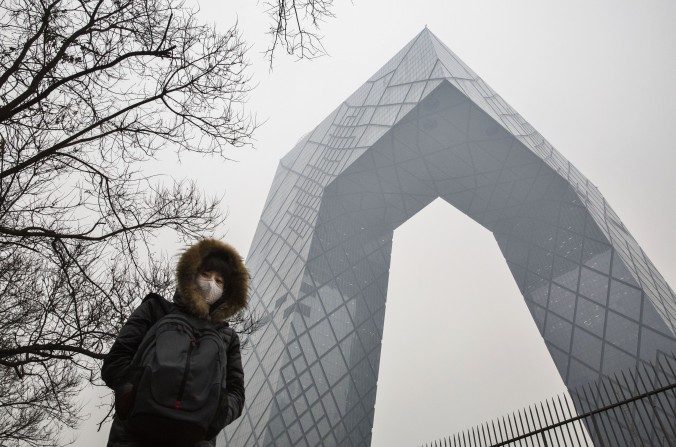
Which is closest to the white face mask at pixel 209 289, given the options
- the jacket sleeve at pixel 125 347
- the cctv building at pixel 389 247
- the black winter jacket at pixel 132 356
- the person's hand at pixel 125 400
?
the black winter jacket at pixel 132 356

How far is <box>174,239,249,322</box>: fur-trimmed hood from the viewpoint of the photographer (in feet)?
7.16

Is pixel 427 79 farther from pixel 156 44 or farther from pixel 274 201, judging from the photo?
pixel 156 44

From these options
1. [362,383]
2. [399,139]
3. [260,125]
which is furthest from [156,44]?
[362,383]

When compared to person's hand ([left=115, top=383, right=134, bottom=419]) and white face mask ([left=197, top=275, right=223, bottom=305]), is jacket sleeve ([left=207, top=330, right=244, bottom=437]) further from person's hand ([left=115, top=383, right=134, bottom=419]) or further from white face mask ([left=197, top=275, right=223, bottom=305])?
person's hand ([left=115, top=383, right=134, bottom=419])

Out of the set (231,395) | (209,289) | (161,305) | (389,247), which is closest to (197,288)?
(209,289)

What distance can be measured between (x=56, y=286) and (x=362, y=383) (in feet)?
77.9

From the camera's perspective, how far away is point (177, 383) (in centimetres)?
177

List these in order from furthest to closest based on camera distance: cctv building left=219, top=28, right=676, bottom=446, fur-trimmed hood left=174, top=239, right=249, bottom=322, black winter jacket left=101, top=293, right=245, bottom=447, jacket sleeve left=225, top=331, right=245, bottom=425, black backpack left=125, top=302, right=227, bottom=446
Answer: cctv building left=219, top=28, right=676, bottom=446 → fur-trimmed hood left=174, top=239, right=249, bottom=322 → jacket sleeve left=225, top=331, right=245, bottom=425 → black winter jacket left=101, top=293, right=245, bottom=447 → black backpack left=125, top=302, right=227, bottom=446

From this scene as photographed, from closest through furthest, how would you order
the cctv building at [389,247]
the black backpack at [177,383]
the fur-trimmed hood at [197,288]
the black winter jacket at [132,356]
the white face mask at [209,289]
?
1. the black backpack at [177,383]
2. the black winter jacket at [132,356]
3. the fur-trimmed hood at [197,288]
4. the white face mask at [209,289]
5. the cctv building at [389,247]

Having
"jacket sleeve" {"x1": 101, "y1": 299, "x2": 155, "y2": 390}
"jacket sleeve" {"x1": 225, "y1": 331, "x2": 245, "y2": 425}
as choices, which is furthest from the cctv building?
"jacket sleeve" {"x1": 101, "y1": 299, "x2": 155, "y2": 390}

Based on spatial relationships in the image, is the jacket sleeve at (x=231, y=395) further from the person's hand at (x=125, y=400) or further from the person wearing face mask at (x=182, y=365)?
the person's hand at (x=125, y=400)

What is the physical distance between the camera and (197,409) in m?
1.77

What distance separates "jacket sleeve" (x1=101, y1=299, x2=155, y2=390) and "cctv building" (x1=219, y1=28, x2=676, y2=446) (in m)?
20.0

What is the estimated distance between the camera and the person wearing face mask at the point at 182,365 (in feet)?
5.67
